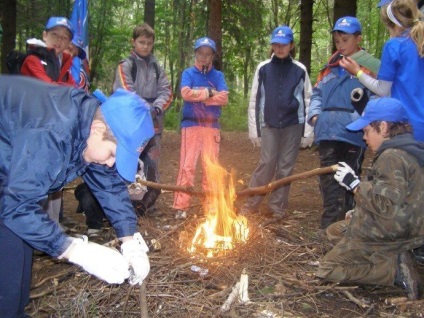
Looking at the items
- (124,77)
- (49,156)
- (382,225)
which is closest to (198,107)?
(124,77)

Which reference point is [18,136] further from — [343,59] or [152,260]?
[343,59]

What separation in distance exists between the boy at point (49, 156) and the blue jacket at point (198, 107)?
9.55 ft

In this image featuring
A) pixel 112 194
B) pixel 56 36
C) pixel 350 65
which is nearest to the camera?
pixel 112 194

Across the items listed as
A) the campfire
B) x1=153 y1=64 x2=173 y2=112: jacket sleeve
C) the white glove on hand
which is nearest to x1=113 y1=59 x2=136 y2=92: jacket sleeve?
x1=153 y1=64 x2=173 y2=112: jacket sleeve

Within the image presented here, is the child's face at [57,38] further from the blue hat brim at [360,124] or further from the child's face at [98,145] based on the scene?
the blue hat brim at [360,124]

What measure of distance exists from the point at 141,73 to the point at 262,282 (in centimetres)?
302

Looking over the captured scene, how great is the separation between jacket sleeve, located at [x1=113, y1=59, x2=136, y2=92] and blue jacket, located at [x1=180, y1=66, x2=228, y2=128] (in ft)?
1.96

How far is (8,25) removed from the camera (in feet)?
36.0

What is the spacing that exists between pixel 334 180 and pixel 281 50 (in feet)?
5.28

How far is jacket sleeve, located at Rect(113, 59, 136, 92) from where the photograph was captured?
5385 millimetres

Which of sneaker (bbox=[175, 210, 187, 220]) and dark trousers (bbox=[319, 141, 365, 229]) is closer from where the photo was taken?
dark trousers (bbox=[319, 141, 365, 229])

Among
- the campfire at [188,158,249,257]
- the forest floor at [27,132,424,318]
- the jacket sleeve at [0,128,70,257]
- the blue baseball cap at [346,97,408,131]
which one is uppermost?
the blue baseball cap at [346,97,408,131]

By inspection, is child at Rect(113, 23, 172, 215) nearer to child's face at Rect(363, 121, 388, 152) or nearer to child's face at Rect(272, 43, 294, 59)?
child's face at Rect(272, 43, 294, 59)

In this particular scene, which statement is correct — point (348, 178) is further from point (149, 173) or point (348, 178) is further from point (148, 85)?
point (148, 85)
